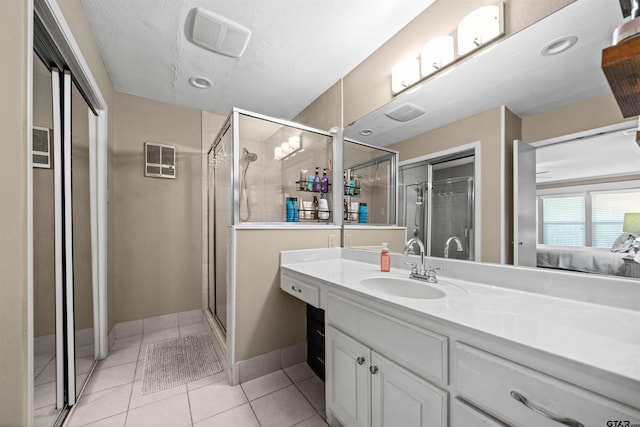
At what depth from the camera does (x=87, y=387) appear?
5.41 feet

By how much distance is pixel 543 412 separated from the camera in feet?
1.95

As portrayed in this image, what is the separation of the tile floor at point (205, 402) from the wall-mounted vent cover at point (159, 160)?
1.69 meters

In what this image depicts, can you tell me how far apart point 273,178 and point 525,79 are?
5.94ft

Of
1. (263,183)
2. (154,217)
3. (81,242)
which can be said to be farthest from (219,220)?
(81,242)

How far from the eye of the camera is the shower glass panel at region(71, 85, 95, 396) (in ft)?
4.90

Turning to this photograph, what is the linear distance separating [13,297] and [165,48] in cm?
176

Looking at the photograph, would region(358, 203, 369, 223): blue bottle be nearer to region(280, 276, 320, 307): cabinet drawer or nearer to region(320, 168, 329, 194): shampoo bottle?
region(320, 168, 329, 194): shampoo bottle

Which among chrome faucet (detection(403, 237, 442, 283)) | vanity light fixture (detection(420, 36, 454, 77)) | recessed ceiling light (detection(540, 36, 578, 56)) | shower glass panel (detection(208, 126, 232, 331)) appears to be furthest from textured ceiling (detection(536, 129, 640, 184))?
shower glass panel (detection(208, 126, 232, 331))

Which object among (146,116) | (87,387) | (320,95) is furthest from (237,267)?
(146,116)

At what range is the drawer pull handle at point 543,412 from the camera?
0.56m

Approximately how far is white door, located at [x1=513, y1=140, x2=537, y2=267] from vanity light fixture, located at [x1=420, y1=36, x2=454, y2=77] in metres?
0.62

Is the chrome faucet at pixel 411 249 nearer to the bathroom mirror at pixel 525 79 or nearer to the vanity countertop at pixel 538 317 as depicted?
the vanity countertop at pixel 538 317

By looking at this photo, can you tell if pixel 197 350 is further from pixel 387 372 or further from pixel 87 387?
pixel 387 372

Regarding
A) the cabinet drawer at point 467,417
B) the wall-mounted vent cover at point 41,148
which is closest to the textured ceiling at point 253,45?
the wall-mounted vent cover at point 41,148
